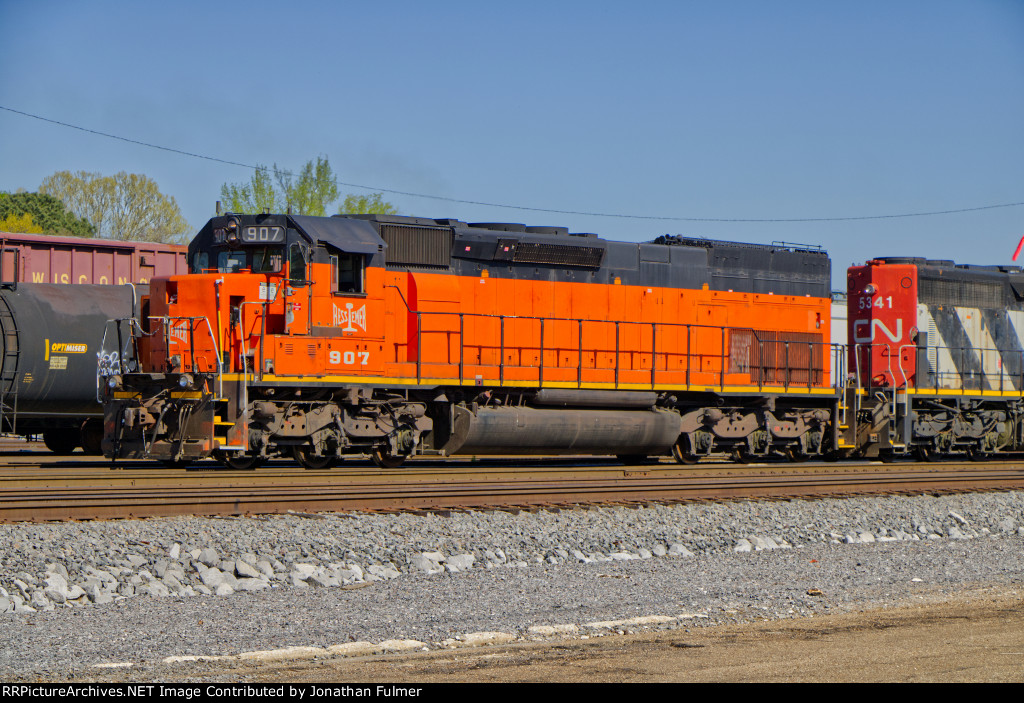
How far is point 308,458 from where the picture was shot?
15039 mm

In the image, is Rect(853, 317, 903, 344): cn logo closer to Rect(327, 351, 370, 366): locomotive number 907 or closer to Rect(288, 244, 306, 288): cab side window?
Rect(327, 351, 370, 366): locomotive number 907

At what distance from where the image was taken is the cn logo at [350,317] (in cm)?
1454

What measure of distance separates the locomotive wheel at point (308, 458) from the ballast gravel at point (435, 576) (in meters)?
5.05

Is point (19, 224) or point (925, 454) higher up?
point (19, 224)

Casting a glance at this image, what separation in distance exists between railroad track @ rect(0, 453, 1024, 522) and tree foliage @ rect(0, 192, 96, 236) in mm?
35800

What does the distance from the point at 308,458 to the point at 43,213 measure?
138 feet

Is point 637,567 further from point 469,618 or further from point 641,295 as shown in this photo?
point 641,295

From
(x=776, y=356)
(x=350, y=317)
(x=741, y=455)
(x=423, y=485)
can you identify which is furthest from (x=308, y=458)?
(x=776, y=356)

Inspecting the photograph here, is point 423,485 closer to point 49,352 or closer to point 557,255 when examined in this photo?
point 557,255

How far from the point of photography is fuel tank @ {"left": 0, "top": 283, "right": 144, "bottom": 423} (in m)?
17.6

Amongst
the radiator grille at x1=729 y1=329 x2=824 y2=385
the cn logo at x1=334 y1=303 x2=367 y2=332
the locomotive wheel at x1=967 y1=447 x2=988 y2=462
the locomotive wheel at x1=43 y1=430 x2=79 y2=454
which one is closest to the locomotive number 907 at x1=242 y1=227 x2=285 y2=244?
the cn logo at x1=334 y1=303 x2=367 y2=332

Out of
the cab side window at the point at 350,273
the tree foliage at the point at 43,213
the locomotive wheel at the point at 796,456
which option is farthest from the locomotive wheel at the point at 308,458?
the tree foliage at the point at 43,213
